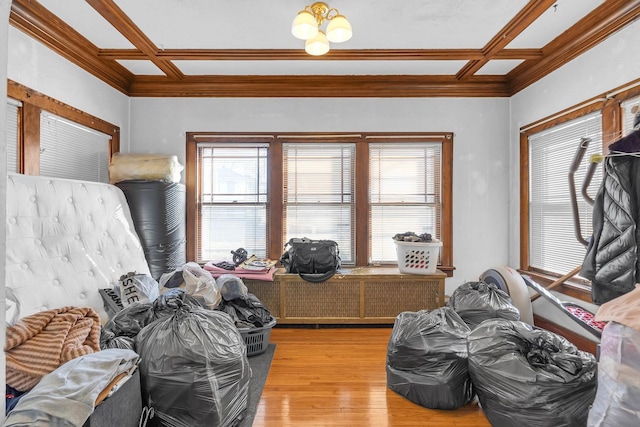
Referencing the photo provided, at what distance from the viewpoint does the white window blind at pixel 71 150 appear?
109 inches

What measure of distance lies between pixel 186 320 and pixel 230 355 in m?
0.30

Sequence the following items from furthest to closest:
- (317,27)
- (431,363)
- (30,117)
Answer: (30,117) < (317,27) < (431,363)

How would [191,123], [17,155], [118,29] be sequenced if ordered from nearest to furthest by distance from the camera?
[17,155] → [118,29] → [191,123]

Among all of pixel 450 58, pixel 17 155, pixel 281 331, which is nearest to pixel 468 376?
pixel 281 331

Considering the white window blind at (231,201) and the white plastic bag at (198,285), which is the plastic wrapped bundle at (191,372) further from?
the white window blind at (231,201)

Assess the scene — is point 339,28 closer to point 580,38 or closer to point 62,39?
point 580,38

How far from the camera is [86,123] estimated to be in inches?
124

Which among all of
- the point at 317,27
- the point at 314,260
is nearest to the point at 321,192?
the point at 314,260

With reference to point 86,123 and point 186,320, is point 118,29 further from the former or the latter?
point 186,320

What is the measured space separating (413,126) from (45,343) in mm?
3577

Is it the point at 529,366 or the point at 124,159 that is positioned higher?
the point at 124,159

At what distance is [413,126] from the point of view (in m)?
3.84

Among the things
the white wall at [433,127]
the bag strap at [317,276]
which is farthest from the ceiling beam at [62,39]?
the bag strap at [317,276]

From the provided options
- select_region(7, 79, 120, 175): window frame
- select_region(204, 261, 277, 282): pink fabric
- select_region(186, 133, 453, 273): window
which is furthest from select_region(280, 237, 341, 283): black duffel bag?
select_region(7, 79, 120, 175): window frame
